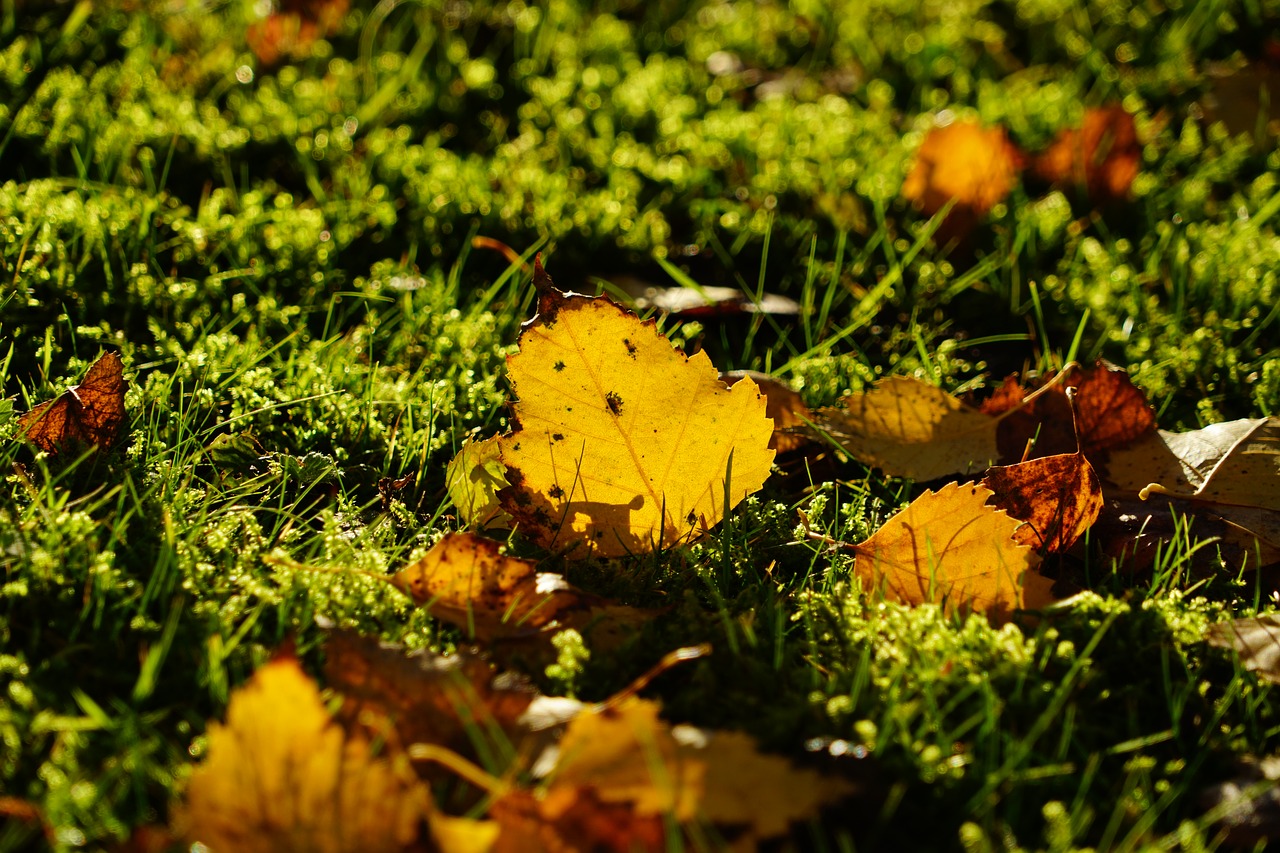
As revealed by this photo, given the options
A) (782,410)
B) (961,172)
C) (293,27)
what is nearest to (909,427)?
(782,410)

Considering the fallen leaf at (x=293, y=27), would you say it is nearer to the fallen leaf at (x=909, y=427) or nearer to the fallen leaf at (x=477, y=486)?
the fallen leaf at (x=477, y=486)

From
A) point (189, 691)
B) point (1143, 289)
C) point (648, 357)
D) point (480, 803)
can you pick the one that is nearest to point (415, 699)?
point (480, 803)

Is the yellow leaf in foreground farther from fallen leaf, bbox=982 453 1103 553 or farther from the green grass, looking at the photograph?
fallen leaf, bbox=982 453 1103 553

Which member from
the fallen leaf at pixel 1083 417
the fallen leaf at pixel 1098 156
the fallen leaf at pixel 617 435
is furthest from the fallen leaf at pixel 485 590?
the fallen leaf at pixel 1098 156

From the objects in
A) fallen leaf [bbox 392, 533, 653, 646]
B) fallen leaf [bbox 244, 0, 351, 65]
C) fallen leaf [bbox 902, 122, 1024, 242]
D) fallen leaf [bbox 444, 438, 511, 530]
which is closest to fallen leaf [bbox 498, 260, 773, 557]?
fallen leaf [bbox 444, 438, 511, 530]

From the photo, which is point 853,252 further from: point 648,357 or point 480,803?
point 480,803

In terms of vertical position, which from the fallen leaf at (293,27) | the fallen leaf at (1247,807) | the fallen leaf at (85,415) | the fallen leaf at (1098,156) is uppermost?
the fallen leaf at (293,27)

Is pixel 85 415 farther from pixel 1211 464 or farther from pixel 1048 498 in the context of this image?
pixel 1211 464
